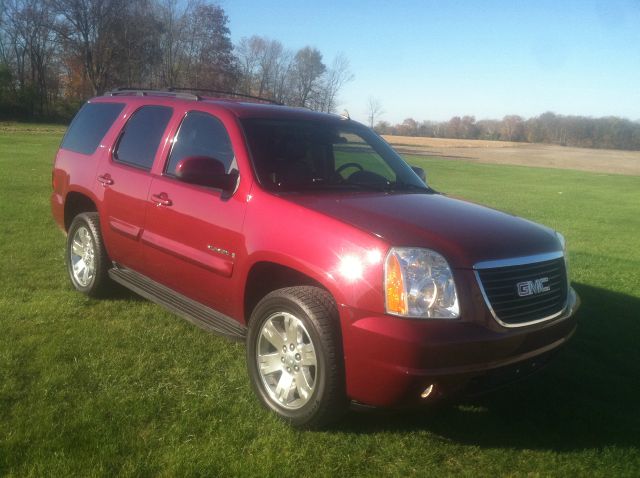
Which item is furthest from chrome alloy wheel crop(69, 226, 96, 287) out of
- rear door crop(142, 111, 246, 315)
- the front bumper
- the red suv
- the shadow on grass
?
the front bumper

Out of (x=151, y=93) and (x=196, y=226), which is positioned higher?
(x=151, y=93)

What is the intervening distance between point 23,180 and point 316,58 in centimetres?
5200

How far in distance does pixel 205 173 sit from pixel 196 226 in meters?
0.42

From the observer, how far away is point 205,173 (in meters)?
3.75

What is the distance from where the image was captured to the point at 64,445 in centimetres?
299

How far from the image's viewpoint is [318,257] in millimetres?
3182

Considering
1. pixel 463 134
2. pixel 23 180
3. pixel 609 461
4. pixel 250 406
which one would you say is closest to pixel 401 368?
pixel 250 406

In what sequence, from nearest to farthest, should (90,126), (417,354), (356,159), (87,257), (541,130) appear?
1. (417,354)
2. (356,159)
3. (87,257)
4. (90,126)
5. (541,130)

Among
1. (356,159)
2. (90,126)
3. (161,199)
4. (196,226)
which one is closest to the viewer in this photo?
(196,226)

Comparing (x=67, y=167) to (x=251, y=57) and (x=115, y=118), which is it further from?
(x=251, y=57)

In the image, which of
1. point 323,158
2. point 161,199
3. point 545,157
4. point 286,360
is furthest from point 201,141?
point 545,157

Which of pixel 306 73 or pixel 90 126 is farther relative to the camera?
pixel 306 73

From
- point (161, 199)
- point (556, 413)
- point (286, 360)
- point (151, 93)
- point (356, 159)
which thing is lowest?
point (556, 413)

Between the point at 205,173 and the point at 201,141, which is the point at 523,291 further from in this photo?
the point at 201,141
